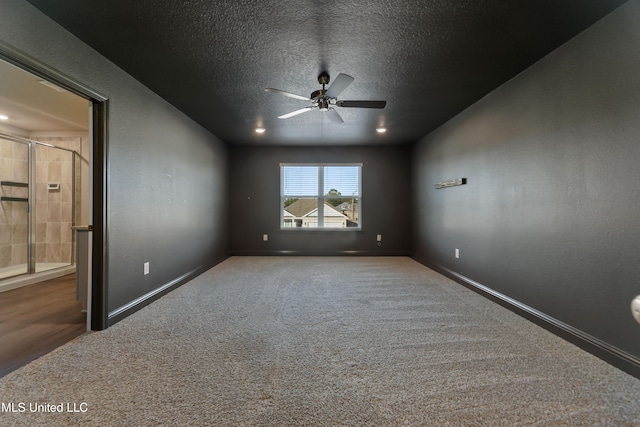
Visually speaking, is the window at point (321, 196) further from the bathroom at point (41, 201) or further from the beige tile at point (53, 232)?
the beige tile at point (53, 232)

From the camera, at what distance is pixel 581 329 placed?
1.92m

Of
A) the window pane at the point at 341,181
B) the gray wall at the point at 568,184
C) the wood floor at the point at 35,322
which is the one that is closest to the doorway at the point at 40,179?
the wood floor at the point at 35,322

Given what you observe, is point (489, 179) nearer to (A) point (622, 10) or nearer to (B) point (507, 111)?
(B) point (507, 111)

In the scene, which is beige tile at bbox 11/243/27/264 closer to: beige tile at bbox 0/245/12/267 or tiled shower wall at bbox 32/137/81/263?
beige tile at bbox 0/245/12/267

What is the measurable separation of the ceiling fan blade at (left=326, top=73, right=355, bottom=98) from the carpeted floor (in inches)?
81.5

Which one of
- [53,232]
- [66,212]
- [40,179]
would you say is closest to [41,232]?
[53,232]

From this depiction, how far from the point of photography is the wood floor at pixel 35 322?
181cm

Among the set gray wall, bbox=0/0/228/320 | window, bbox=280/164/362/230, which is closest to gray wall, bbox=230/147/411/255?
window, bbox=280/164/362/230

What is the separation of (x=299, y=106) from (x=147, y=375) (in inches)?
117

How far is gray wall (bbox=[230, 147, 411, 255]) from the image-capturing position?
5469 mm

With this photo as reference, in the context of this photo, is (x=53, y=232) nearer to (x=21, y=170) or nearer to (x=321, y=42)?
(x=21, y=170)

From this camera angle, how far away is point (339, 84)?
2.30m

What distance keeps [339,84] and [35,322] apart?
11.0ft

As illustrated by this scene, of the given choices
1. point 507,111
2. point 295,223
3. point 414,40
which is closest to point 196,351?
point 414,40
